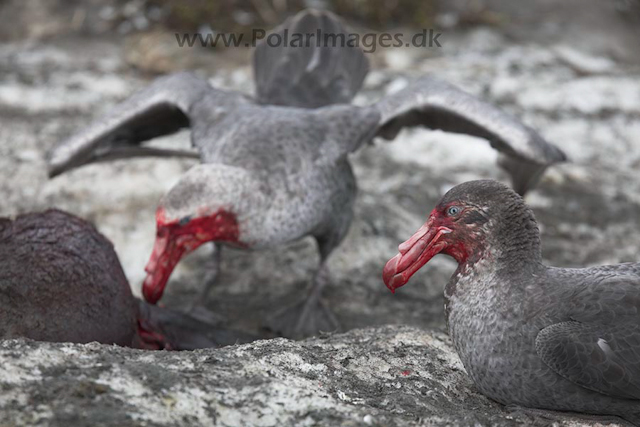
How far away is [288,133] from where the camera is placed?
13.6 ft

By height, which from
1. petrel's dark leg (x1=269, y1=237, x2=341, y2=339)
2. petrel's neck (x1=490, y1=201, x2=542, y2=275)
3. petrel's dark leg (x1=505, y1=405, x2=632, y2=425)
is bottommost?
petrel's dark leg (x1=269, y1=237, x2=341, y2=339)

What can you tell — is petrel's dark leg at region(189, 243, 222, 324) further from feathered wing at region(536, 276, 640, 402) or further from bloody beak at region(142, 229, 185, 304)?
feathered wing at region(536, 276, 640, 402)

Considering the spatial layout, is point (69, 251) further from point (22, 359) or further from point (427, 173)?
point (427, 173)

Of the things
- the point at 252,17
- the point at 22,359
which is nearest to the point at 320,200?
the point at 22,359

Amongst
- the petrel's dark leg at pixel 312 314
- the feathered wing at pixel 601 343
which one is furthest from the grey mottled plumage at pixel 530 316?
the petrel's dark leg at pixel 312 314

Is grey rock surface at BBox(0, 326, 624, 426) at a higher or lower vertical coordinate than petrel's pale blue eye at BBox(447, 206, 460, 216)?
lower

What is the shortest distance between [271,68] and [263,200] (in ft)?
4.57

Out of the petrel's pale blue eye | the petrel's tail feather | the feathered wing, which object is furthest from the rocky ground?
the petrel's tail feather

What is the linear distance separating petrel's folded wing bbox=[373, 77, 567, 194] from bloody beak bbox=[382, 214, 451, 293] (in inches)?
65.5

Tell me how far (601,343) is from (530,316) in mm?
244

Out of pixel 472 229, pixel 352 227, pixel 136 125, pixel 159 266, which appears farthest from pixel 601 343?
pixel 136 125

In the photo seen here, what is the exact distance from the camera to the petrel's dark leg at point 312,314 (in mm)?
4250

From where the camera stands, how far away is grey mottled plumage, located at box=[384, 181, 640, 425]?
2.48m

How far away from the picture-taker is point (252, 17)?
7.66m
